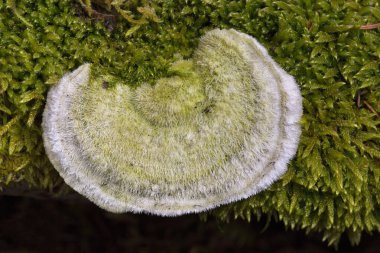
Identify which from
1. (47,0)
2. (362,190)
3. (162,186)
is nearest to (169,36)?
(47,0)

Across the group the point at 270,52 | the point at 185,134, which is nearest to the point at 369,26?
the point at 270,52

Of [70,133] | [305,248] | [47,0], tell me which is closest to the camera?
[70,133]

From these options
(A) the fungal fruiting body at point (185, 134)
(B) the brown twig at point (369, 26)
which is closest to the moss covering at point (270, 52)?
(B) the brown twig at point (369, 26)

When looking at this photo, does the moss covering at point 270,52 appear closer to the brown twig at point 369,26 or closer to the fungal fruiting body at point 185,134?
the brown twig at point 369,26

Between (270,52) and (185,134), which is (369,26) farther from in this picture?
(185,134)

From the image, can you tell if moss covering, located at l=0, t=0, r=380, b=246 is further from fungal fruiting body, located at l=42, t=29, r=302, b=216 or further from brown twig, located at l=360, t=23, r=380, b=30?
fungal fruiting body, located at l=42, t=29, r=302, b=216

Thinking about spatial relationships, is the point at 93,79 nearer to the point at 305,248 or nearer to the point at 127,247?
the point at 127,247
